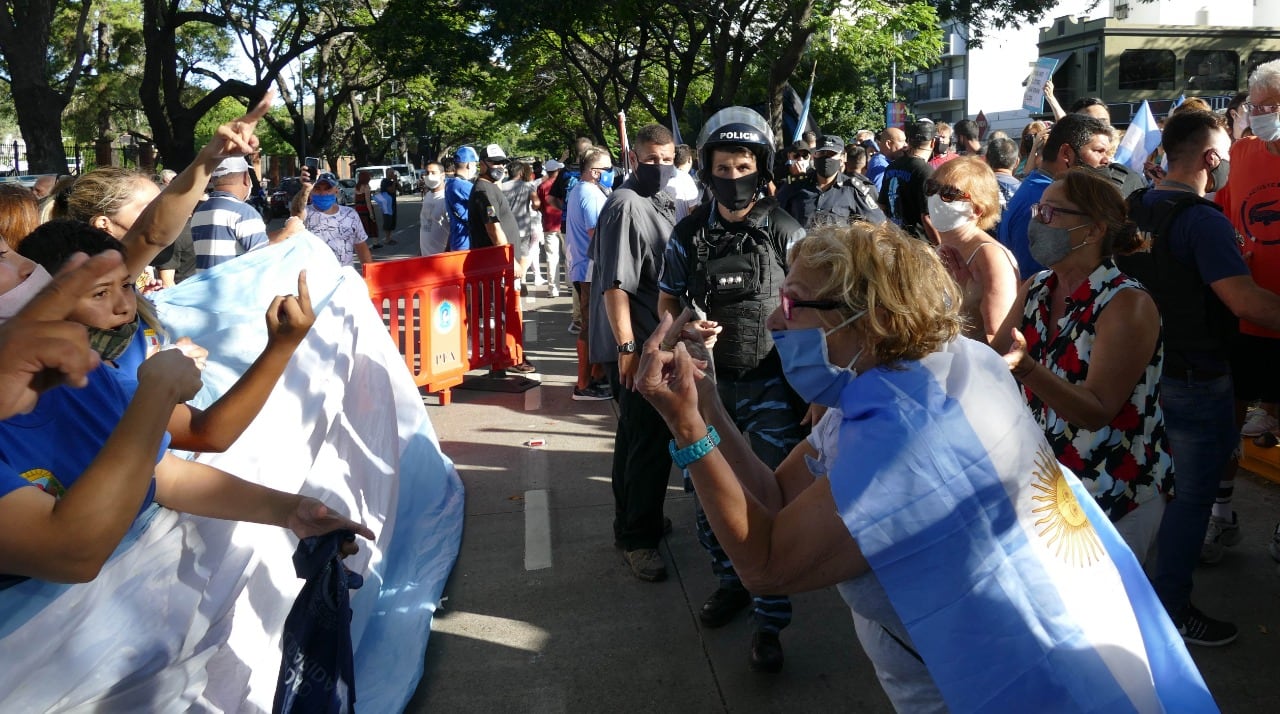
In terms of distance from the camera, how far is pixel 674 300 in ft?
13.6

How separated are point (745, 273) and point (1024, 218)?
164 cm

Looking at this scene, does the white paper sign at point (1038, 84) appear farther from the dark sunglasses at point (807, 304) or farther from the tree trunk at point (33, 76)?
the tree trunk at point (33, 76)

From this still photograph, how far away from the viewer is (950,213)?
3.83 m

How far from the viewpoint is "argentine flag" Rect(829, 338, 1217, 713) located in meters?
1.83

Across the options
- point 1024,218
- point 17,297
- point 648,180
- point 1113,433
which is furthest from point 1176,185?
point 17,297

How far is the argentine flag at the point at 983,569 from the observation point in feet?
6.02

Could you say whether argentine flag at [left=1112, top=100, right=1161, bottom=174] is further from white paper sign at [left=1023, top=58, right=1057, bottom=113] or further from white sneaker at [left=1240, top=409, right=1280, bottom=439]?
white sneaker at [left=1240, top=409, right=1280, bottom=439]

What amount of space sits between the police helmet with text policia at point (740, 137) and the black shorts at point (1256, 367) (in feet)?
7.14

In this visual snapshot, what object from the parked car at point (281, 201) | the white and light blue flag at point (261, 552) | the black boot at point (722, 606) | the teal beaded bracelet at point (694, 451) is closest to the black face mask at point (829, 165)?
the white and light blue flag at point (261, 552)

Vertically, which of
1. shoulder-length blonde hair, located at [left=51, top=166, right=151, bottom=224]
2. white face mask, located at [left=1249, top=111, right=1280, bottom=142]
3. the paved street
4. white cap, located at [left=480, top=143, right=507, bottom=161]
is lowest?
the paved street

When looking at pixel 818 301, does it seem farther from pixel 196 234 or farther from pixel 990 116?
pixel 990 116

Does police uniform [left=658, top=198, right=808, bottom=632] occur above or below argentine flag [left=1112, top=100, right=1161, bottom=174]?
below

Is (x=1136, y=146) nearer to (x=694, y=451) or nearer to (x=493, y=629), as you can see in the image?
(x=493, y=629)

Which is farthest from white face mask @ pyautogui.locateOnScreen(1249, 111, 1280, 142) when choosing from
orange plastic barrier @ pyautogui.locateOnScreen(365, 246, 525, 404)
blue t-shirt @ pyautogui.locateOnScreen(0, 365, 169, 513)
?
orange plastic barrier @ pyautogui.locateOnScreen(365, 246, 525, 404)
